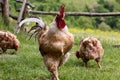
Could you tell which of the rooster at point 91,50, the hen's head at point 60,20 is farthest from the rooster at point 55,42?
the rooster at point 91,50

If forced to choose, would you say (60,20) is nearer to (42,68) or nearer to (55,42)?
(55,42)

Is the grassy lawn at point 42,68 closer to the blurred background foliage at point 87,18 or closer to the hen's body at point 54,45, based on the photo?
the hen's body at point 54,45

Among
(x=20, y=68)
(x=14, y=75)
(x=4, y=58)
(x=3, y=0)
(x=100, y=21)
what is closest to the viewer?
(x=14, y=75)

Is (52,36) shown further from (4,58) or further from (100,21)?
(100,21)

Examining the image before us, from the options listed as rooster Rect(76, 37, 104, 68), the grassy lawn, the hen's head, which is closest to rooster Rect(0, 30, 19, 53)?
the grassy lawn

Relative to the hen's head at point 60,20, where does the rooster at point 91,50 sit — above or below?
below

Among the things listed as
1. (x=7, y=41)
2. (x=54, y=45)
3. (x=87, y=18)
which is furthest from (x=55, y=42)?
(x=87, y=18)

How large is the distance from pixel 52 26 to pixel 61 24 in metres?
0.15

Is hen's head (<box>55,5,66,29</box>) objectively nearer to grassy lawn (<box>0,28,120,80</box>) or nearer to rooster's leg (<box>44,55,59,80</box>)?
rooster's leg (<box>44,55,59,80</box>)

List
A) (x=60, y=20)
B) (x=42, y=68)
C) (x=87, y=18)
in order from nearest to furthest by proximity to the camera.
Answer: (x=60, y=20)
(x=42, y=68)
(x=87, y=18)

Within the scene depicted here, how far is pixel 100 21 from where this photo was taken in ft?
105

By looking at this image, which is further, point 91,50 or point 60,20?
point 91,50

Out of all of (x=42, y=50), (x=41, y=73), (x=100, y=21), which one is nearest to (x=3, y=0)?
(x=41, y=73)

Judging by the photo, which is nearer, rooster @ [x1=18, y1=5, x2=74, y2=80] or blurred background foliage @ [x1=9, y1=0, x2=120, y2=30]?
rooster @ [x1=18, y1=5, x2=74, y2=80]
